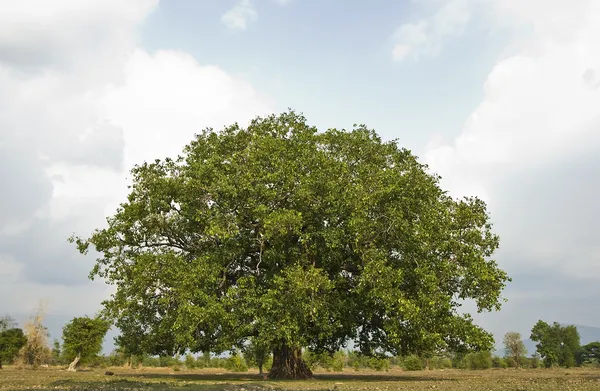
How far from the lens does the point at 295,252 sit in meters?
35.0

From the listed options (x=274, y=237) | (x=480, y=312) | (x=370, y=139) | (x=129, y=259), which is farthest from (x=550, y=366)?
(x=129, y=259)

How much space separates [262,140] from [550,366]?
69.7 metres

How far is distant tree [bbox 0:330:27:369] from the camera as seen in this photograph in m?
57.6

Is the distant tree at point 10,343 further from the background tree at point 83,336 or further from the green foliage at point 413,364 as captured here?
the green foliage at point 413,364

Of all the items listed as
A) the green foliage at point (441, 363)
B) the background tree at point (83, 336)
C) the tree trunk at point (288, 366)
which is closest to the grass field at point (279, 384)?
the tree trunk at point (288, 366)

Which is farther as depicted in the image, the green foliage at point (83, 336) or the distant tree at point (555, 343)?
the distant tree at point (555, 343)

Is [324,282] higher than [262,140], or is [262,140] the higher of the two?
[262,140]

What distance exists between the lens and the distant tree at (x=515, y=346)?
261 feet

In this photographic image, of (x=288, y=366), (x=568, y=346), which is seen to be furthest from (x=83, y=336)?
(x=568, y=346)

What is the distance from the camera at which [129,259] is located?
123 ft

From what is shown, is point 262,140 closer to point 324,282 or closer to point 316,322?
point 324,282

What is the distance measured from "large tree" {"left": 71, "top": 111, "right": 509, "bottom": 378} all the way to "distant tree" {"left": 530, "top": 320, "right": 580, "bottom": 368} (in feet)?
178

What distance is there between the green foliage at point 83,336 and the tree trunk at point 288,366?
87.7 feet

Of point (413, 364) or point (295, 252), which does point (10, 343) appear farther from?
point (413, 364)
